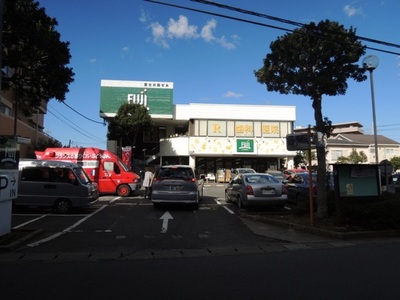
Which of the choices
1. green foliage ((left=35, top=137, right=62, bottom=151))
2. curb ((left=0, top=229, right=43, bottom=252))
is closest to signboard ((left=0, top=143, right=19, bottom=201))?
curb ((left=0, top=229, right=43, bottom=252))

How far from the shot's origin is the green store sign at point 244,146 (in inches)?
1642

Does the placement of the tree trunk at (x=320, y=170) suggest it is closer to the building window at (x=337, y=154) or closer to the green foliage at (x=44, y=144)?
the green foliage at (x=44, y=144)

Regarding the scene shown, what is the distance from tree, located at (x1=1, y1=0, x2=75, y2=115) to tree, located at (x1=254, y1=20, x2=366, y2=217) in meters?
8.47

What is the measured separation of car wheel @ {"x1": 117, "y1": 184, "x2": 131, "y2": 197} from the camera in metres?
21.6

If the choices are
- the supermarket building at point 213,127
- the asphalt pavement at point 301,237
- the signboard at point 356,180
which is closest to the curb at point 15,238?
the asphalt pavement at point 301,237

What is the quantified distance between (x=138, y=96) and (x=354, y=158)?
109ft

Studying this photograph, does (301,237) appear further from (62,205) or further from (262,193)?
(62,205)

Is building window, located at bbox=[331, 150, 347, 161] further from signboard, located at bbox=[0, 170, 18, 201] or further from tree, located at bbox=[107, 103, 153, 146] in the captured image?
signboard, located at bbox=[0, 170, 18, 201]

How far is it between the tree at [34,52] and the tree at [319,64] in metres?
8.47

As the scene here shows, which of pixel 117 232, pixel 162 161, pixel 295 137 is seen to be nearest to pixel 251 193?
pixel 295 137

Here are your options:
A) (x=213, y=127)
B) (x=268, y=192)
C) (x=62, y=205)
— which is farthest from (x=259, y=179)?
(x=213, y=127)

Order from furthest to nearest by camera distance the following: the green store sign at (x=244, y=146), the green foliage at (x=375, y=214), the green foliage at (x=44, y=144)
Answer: the green store sign at (x=244, y=146)
the green foliage at (x=44, y=144)
the green foliage at (x=375, y=214)

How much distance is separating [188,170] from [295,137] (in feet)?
18.2

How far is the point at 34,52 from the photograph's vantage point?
14.3 meters
